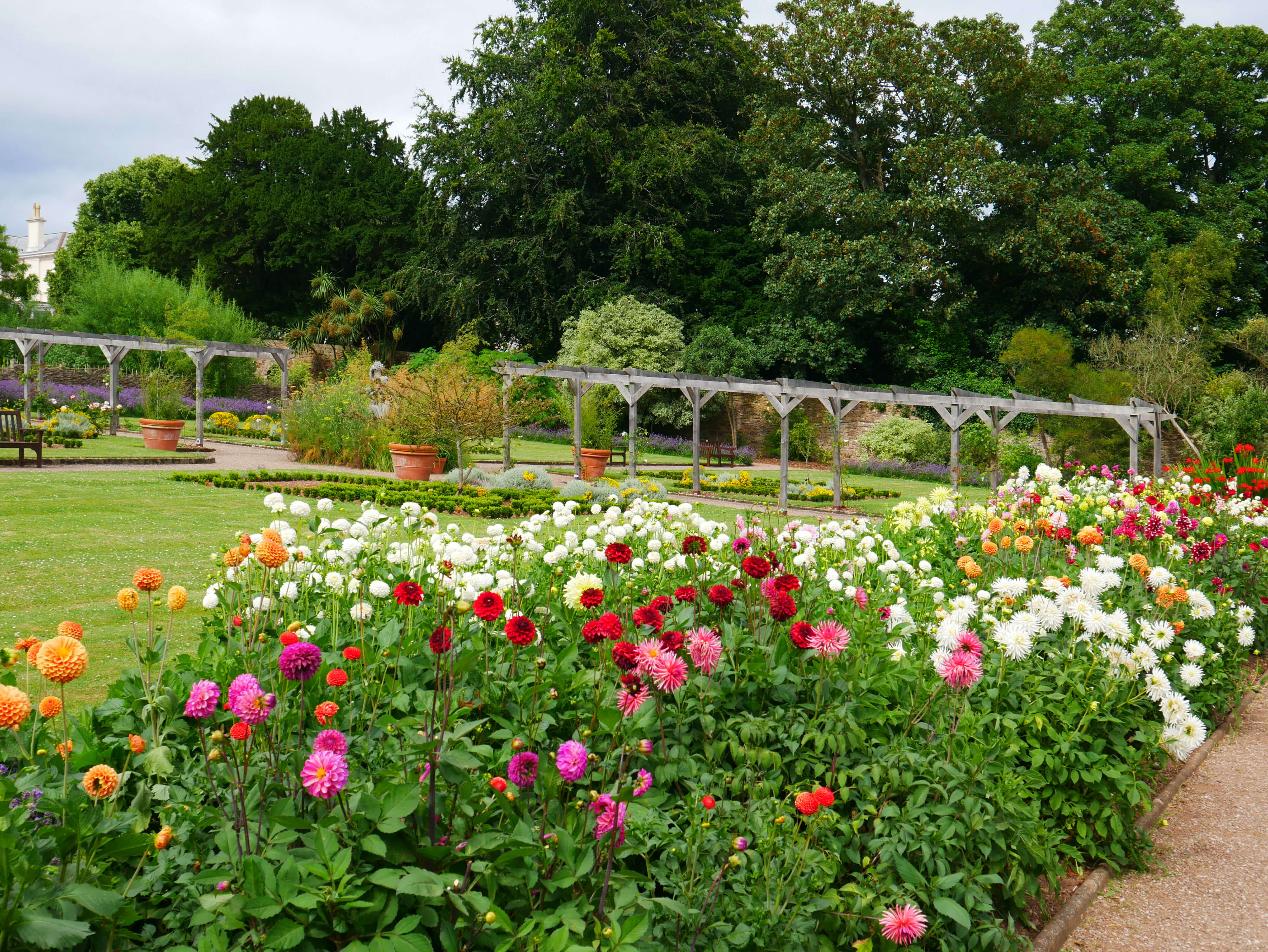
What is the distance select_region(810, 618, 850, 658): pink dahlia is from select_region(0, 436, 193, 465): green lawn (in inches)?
530

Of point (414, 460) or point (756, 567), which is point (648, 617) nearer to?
point (756, 567)

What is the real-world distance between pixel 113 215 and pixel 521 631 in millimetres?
43313

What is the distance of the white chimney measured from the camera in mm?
68938

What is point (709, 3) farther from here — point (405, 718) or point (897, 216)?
point (405, 718)

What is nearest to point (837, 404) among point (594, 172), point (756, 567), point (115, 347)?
point (756, 567)

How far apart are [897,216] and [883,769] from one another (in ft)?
72.8

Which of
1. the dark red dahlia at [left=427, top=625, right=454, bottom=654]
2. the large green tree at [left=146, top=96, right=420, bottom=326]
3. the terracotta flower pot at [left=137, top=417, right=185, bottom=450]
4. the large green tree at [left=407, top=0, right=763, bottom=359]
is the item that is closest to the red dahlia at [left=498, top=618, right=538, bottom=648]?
the dark red dahlia at [left=427, top=625, right=454, bottom=654]

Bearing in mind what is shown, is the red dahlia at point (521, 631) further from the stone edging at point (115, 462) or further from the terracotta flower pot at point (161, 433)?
the terracotta flower pot at point (161, 433)

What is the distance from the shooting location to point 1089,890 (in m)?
2.68

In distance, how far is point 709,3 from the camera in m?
25.8

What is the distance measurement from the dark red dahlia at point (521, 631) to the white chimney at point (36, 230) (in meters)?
81.9

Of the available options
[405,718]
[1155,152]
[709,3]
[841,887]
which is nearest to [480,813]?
[405,718]

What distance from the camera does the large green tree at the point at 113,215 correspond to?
34.9 meters

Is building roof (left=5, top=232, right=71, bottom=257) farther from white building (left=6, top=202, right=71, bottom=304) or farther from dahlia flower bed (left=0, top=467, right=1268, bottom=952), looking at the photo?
dahlia flower bed (left=0, top=467, right=1268, bottom=952)
